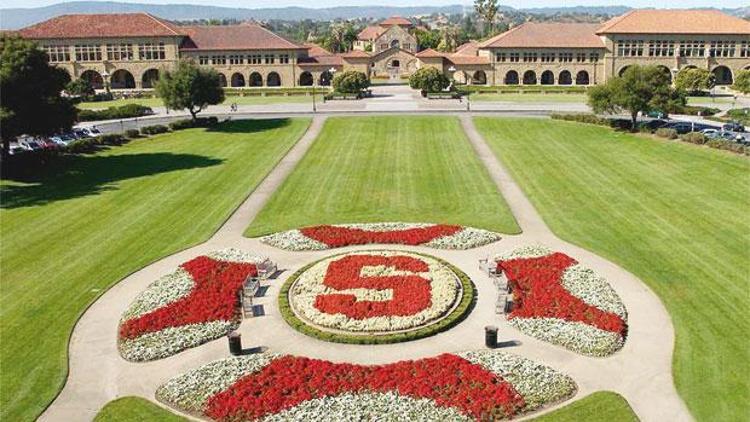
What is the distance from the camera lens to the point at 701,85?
9288cm

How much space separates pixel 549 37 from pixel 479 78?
14.0 meters

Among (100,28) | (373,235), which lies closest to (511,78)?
(100,28)

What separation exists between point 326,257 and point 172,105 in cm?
4407

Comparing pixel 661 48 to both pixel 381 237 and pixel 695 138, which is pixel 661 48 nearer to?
pixel 695 138

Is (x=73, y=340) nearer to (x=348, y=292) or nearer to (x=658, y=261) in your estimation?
(x=348, y=292)

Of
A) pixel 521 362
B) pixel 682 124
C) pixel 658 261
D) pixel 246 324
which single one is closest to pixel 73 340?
pixel 246 324

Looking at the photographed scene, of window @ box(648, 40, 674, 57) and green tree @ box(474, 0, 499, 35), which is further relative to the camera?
green tree @ box(474, 0, 499, 35)

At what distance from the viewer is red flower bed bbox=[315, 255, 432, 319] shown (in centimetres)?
2506

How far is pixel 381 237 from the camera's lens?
3375cm

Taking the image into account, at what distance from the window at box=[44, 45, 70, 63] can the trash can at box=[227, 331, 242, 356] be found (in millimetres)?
104152

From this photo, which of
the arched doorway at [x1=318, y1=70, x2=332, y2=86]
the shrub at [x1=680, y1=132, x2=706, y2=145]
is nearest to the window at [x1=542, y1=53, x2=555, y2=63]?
the arched doorway at [x1=318, y1=70, x2=332, y2=86]

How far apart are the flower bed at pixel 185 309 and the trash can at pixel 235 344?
1760mm

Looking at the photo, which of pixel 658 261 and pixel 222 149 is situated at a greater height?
pixel 222 149

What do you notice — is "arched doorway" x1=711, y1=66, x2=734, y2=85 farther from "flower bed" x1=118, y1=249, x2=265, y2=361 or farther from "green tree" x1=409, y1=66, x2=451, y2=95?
"flower bed" x1=118, y1=249, x2=265, y2=361
